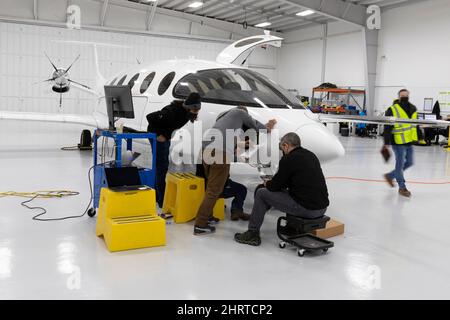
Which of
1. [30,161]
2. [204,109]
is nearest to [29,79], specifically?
[30,161]

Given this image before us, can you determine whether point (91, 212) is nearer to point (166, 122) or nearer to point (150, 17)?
point (166, 122)

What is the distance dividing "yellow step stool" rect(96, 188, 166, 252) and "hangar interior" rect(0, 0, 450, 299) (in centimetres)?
12

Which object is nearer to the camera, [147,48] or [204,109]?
[204,109]

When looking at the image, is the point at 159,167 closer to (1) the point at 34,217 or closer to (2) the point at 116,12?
(1) the point at 34,217

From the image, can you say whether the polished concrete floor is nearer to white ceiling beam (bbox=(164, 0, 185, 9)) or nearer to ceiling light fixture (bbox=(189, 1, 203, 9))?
ceiling light fixture (bbox=(189, 1, 203, 9))

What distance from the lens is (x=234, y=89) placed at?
20.8 ft

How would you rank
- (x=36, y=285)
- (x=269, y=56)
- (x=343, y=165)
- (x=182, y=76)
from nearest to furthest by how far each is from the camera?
(x=36, y=285) → (x=182, y=76) → (x=343, y=165) → (x=269, y=56)

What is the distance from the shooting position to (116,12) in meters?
22.5

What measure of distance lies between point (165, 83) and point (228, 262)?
393cm

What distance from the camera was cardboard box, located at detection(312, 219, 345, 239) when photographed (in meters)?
4.76

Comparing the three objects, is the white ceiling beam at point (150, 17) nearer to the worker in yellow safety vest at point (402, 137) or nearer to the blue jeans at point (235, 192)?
the worker in yellow safety vest at point (402, 137)

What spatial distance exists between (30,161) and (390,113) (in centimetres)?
765

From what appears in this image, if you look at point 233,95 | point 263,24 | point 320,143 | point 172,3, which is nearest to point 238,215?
point 320,143

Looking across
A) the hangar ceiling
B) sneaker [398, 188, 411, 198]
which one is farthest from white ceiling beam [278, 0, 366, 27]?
sneaker [398, 188, 411, 198]
